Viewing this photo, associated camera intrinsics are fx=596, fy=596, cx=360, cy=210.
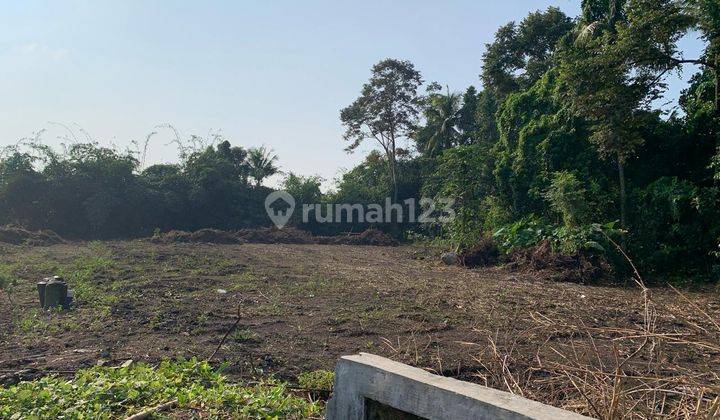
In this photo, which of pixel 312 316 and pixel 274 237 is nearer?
pixel 312 316

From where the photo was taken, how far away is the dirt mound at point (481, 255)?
50.5 feet

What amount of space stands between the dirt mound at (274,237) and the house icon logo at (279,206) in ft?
14.5

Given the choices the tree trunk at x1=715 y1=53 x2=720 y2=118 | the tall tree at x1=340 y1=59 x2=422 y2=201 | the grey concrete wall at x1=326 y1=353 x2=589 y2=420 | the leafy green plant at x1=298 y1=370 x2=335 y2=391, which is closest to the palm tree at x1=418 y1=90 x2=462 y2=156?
the tall tree at x1=340 y1=59 x2=422 y2=201

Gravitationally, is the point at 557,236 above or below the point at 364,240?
above

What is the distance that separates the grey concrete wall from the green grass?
0.95 metres

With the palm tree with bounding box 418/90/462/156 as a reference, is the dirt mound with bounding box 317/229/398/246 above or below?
below

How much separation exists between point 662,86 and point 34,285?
1336 centimetres

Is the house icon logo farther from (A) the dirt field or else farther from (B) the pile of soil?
(A) the dirt field

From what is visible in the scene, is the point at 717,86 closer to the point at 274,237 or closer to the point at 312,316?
the point at 312,316

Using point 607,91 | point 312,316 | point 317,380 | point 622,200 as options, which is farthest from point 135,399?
point 622,200

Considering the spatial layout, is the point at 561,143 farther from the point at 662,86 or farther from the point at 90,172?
the point at 90,172

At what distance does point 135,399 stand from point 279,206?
25980 millimetres

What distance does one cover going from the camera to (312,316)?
8148 millimetres

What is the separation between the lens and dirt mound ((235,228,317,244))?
2359 centimetres
